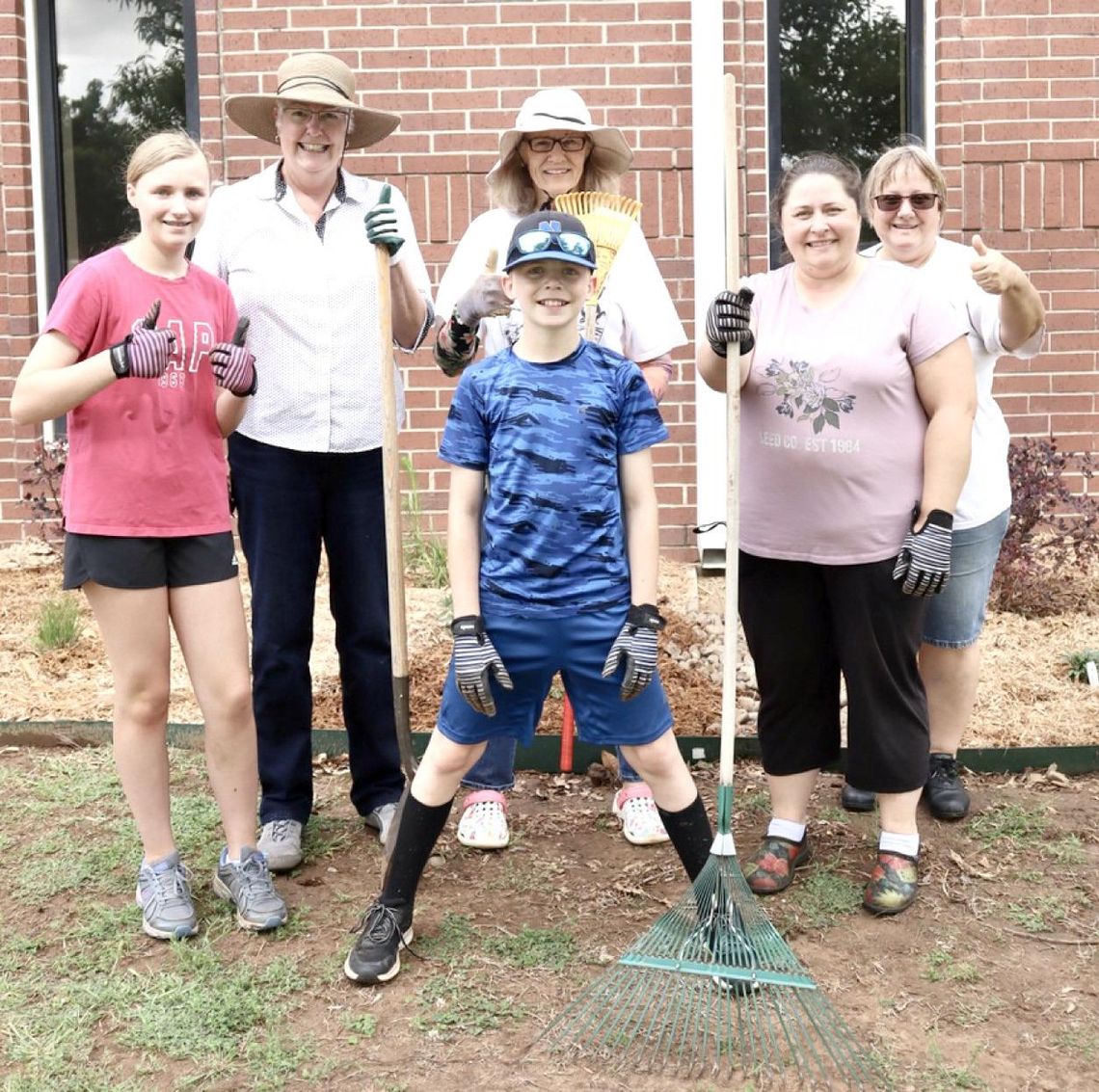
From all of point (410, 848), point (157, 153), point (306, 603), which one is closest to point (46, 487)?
point (306, 603)

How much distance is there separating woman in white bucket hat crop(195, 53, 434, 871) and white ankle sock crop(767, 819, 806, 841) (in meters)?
1.16

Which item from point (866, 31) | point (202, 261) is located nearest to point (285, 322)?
point (202, 261)

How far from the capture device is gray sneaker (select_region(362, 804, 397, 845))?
4145mm

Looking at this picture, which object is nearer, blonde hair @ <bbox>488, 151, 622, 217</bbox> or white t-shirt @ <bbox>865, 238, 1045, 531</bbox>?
white t-shirt @ <bbox>865, 238, 1045, 531</bbox>

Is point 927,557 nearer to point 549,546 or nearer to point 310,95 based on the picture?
point 549,546

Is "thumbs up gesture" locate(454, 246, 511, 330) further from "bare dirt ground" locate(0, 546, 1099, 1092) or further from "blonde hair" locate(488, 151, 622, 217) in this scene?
"bare dirt ground" locate(0, 546, 1099, 1092)

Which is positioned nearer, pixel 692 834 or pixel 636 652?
pixel 636 652

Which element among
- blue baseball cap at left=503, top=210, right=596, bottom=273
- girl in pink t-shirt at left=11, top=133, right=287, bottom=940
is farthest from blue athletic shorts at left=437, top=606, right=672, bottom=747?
blue baseball cap at left=503, top=210, right=596, bottom=273

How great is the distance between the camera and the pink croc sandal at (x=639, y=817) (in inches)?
167

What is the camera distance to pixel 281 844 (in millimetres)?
4043

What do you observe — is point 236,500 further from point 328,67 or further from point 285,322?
point 328,67

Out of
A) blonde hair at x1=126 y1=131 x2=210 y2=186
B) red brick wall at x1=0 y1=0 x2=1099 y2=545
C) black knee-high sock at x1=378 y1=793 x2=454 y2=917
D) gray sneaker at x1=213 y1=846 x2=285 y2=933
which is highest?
red brick wall at x1=0 y1=0 x2=1099 y2=545

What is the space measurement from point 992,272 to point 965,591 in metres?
1.05

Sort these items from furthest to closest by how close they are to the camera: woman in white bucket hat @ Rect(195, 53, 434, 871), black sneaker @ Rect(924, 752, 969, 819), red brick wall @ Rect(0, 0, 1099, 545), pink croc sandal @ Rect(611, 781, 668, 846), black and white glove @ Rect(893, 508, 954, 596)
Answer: red brick wall @ Rect(0, 0, 1099, 545) < black sneaker @ Rect(924, 752, 969, 819) < pink croc sandal @ Rect(611, 781, 668, 846) < woman in white bucket hat @ Rect(195, 53, 434, 871) < black and white glove @ Rect(893, 508, 954, 596)
